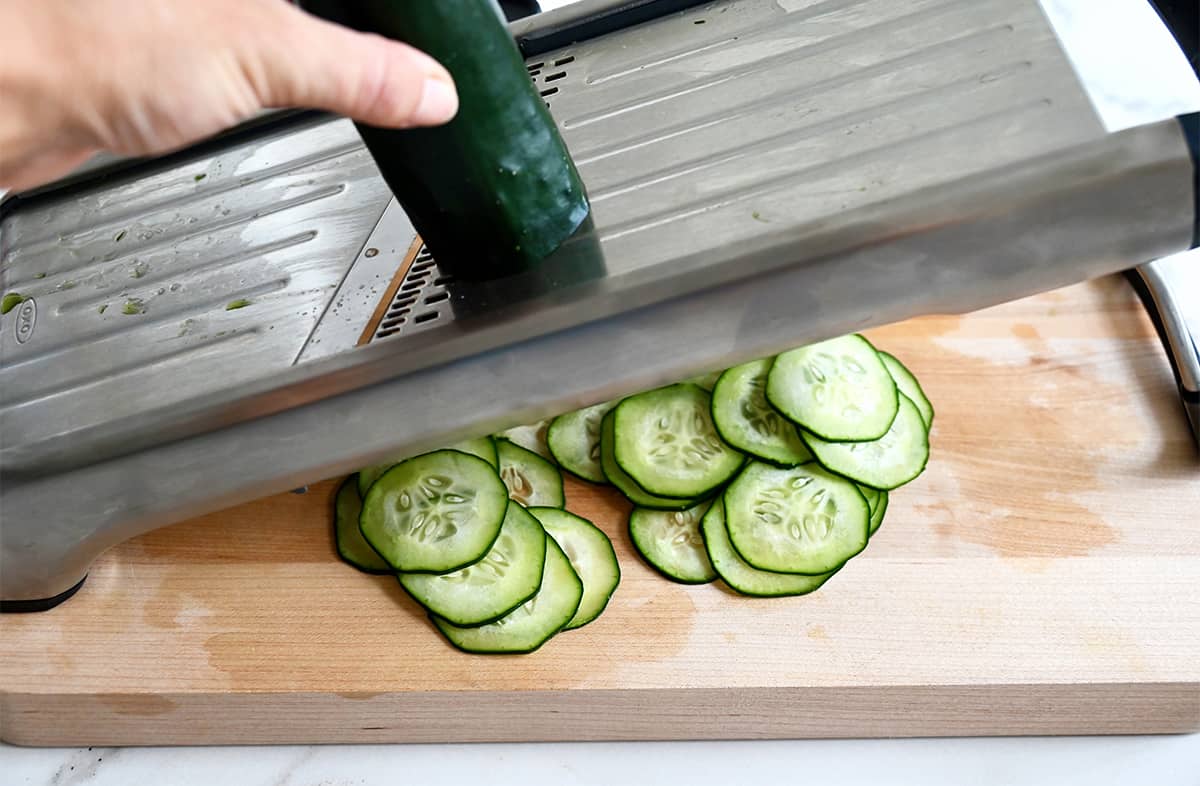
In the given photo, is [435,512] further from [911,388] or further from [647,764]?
[911,388]

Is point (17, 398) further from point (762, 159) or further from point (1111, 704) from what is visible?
point (1111, 704)

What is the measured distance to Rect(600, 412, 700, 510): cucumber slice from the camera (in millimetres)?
1380

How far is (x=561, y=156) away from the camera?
1106 millimetres

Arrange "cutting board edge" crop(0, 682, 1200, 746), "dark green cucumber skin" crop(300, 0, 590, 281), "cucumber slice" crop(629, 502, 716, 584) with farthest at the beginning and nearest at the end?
"cucumber slice" crop(629, 502, 716, 584) < "cutting board edge" crop(0, 682, 1200, 746) < "dark green cucumber skin" crop(300, 0, 590, 281)

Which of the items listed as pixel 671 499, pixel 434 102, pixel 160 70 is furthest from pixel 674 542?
pixel 160 70

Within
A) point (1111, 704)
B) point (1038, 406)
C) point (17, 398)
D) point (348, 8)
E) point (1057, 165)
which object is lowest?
point (1111, 704)

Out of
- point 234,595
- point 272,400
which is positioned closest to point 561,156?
point 272,400

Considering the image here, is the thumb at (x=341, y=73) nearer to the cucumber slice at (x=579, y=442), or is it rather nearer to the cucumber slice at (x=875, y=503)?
the cucumber slice at (x=579, y=442)

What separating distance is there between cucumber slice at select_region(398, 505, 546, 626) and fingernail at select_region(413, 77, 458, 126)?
0.66m

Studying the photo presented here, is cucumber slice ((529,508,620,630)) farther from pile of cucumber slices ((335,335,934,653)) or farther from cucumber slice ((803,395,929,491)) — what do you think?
cucumber slice ((803,395,929,491))

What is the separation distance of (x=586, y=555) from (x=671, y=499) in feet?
0.44

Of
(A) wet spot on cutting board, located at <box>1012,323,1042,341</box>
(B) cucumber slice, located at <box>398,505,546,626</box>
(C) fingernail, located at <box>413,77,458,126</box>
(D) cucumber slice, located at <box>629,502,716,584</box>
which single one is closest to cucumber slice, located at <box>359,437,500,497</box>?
(B) cucumber slice, located at <box>398,505,546,626</box>

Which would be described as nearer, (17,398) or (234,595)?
(17,398)

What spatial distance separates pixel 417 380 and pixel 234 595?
0.50 meters
